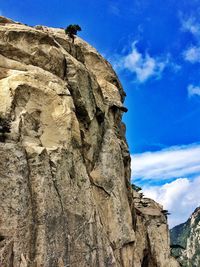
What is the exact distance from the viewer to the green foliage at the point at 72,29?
166 feet

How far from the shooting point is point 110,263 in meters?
29.8

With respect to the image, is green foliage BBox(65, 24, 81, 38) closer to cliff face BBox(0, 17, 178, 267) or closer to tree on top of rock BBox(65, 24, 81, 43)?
tree on top of rock BBox(65, 24, 81, 43)

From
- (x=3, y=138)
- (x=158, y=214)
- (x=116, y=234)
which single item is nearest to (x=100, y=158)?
(x=116, y=234)

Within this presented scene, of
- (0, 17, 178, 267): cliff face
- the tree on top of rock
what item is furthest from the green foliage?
(0, 17, 178, 267): cliff face

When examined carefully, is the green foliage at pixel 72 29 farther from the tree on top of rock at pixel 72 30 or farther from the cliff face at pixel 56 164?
the cliff face at pixel 56 164

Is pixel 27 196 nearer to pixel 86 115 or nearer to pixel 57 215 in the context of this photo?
pixel 57 215

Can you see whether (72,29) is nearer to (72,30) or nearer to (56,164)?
(72,30)

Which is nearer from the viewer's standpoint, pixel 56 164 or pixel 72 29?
pixel 56 164

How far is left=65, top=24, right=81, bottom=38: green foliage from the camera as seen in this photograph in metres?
50.6

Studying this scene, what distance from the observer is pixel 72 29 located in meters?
51.1

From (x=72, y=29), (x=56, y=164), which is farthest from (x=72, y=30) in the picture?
(x=56, y=164)

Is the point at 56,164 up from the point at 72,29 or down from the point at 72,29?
down

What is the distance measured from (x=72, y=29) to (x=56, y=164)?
1136 inches

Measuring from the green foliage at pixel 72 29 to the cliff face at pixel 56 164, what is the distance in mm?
6162
